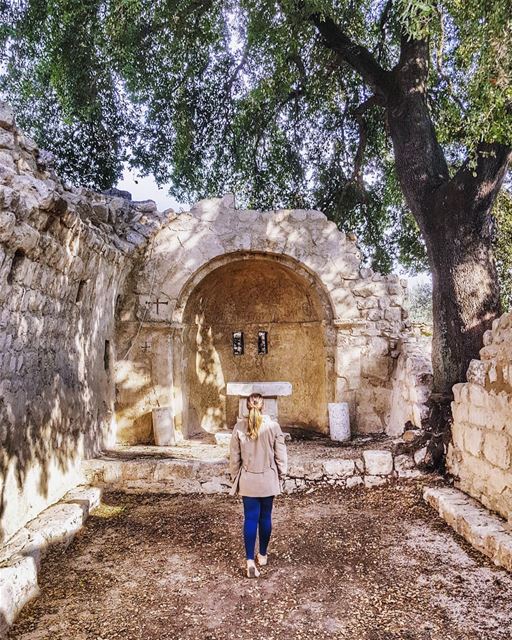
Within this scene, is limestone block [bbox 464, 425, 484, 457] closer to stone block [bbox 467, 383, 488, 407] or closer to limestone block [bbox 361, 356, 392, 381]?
stone block [bbox 467, 383, 488, 407]

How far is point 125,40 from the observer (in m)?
7.36

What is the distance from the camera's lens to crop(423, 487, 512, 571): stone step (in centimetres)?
396

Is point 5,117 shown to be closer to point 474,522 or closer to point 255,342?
point 474,522

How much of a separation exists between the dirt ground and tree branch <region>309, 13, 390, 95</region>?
5.72 meters

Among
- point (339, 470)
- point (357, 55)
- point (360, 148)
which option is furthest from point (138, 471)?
point (360, 148)

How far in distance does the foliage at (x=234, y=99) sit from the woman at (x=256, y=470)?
3694 mm

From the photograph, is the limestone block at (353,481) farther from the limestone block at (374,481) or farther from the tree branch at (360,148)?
the tree branch at (360,148)

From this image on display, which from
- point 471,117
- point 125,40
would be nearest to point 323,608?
point 471,117

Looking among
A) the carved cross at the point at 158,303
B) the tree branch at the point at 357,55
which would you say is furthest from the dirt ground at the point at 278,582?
the tree branch at the point at 357,55

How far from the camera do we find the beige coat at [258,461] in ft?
13.1

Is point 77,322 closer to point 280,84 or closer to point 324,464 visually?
point 324,464

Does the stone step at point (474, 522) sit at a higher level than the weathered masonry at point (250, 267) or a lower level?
lower

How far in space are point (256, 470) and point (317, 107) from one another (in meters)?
7.56

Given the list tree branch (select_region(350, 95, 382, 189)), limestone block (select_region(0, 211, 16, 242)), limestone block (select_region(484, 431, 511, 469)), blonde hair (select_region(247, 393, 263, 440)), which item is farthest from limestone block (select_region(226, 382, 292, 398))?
limestone block (select_region(0, 211, 16, 242))
